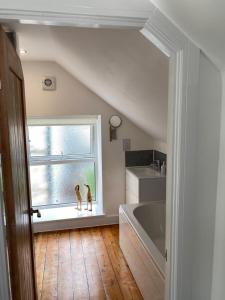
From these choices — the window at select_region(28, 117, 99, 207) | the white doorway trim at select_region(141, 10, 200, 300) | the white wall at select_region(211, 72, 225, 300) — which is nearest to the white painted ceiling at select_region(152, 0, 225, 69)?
the white doorway trim at select_region(141, 10, 200, 300)

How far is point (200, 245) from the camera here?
1225mm

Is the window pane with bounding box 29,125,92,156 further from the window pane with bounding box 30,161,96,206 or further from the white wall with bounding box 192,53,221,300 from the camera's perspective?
the white wall with bounding box 192,53,221,300

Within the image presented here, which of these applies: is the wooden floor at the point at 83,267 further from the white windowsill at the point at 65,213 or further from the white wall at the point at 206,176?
the white wall at the point at 206,176

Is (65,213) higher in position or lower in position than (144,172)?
lower

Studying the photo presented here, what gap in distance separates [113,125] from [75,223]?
153cm

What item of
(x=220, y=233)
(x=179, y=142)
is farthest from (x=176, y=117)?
(x=220, y=233)

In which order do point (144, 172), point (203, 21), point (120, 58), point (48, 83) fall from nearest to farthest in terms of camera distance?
1. point (203, 21)
2. point (120, 58)
3. point (48, 83)
4. point (144, 172)

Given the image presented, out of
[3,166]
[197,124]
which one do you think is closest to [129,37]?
[197,124]

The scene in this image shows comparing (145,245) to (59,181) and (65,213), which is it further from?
(59,181)

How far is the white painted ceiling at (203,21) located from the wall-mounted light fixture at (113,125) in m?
2.49

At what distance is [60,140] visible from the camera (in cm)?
379

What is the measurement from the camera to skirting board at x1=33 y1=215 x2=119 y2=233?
11.7 feet

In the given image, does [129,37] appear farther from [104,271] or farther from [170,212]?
[104,271]

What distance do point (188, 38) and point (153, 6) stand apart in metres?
0.19
